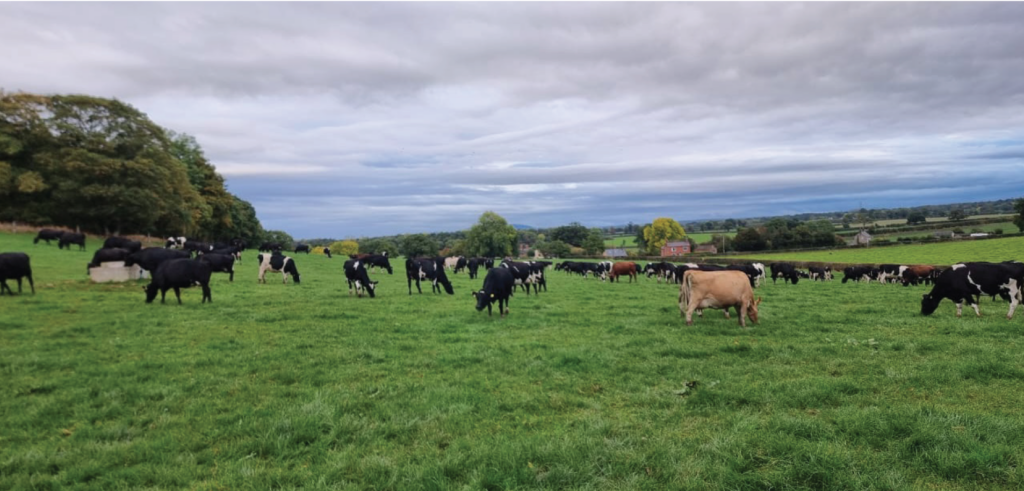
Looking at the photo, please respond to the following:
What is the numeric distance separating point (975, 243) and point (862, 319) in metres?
62.5

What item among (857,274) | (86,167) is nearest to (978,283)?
(857,274)

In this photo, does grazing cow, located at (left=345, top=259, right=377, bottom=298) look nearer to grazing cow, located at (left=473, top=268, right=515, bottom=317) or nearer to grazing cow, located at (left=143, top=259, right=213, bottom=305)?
grazing cow, located at (left=143, top=259, right=213, bottom=305)

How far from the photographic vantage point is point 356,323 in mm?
13188

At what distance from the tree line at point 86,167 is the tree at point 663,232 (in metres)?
95.9

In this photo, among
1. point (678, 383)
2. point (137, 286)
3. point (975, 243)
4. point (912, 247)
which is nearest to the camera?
point (678, 383)

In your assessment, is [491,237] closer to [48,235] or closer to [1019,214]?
[48,235]

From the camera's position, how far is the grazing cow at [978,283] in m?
13.2

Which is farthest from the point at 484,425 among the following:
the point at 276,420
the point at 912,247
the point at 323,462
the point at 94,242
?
the point at 912,247

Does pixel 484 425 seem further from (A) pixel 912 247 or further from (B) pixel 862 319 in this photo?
(A) pixel 912 247

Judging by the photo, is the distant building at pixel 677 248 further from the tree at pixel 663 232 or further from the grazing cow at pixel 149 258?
the grazing cow at pixel 149 258

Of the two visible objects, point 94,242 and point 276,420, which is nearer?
point 276,420

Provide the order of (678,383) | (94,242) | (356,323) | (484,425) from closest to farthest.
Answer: (484,425)
(678,383)
(356,323)
(94,242)

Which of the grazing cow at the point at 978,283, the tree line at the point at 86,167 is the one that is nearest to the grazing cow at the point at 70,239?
the tree line at the point at 86,167

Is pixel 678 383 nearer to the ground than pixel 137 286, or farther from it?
nearer to the ground
